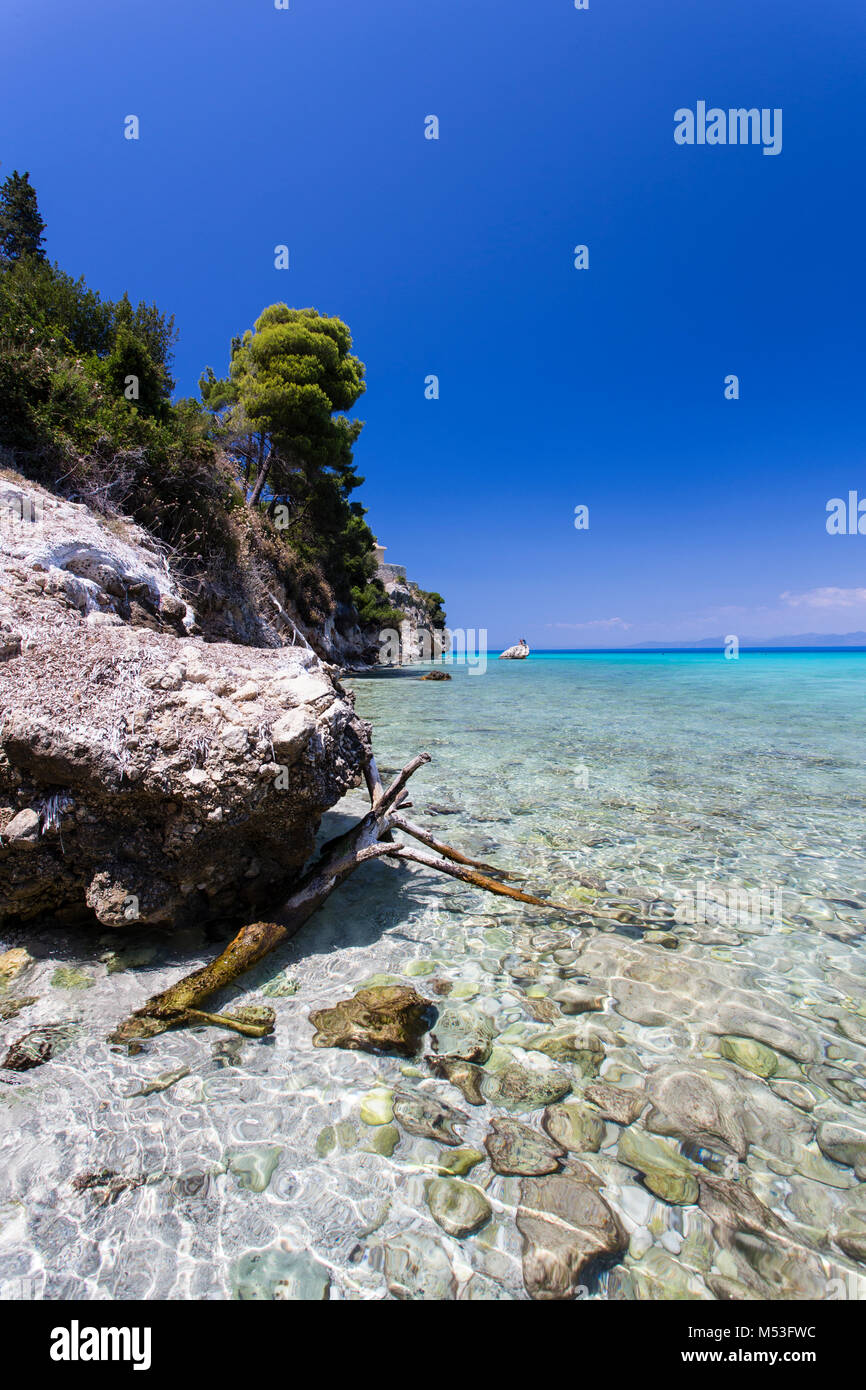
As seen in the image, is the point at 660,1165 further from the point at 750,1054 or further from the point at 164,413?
the point at 164,413

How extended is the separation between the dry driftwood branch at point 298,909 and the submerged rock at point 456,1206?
1.56m

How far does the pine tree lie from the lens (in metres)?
27.1

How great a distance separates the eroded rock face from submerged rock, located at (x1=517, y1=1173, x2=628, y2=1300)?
2966 mm

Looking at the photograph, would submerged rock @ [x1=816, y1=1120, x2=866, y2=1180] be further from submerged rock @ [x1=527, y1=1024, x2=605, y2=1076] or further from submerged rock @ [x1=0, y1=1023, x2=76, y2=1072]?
submerged rock @ [x1=0, y1=1023, x2=76, y2=1072]

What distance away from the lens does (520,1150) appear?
9.29ft

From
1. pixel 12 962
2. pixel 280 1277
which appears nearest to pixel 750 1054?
pixel 280 1277

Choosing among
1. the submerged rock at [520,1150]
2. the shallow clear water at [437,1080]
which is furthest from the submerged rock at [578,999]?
the submerged rock at [520,1150]

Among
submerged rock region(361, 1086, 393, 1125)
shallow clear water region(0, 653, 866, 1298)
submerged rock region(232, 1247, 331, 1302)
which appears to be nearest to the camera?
submerged rock region(232, 1247, 331, 1302)

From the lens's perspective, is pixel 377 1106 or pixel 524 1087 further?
pixel 524 1087

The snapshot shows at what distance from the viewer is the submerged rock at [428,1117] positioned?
9.53 feet

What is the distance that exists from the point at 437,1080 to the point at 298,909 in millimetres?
1962

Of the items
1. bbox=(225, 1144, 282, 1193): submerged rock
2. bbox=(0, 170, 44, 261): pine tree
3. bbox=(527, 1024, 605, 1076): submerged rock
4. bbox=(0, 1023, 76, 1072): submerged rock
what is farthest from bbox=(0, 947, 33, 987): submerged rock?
bbox=(0, 170, 44, 261): pine tree

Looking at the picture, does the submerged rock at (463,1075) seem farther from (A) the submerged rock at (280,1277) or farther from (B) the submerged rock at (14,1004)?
(B) the submerged rock at (14,1004)
